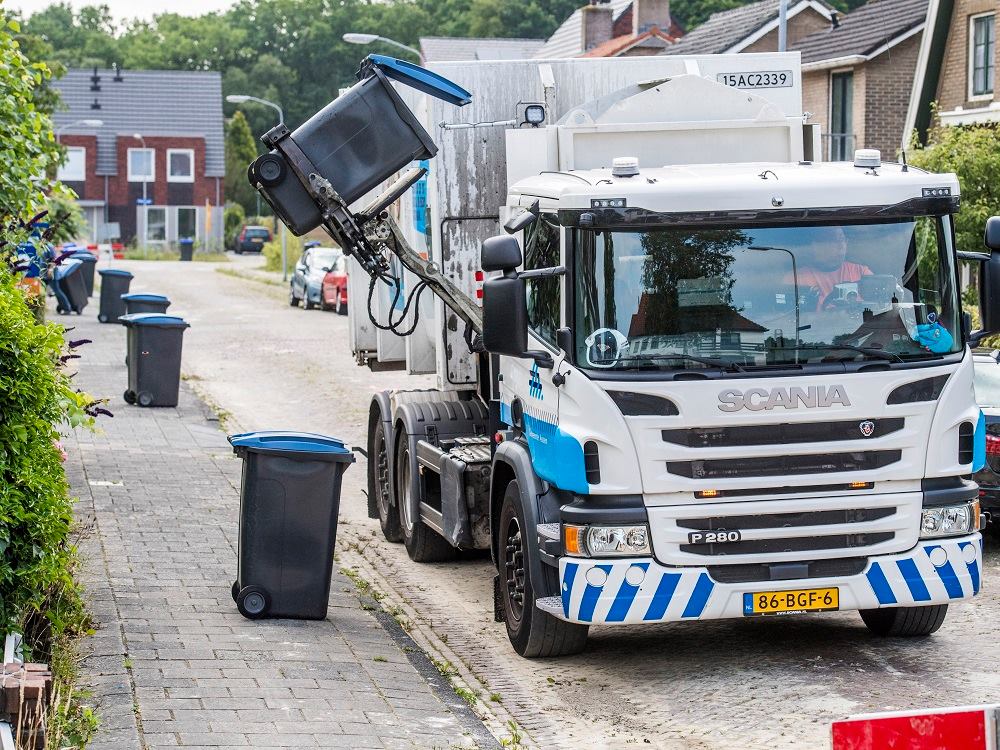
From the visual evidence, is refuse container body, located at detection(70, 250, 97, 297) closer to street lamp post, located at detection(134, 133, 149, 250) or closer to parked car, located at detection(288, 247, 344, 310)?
parked car, located at detection(288, 247, 344, 310)

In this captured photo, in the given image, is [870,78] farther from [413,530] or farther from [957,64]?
[413,530]

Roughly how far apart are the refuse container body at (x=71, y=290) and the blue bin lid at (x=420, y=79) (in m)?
24.4

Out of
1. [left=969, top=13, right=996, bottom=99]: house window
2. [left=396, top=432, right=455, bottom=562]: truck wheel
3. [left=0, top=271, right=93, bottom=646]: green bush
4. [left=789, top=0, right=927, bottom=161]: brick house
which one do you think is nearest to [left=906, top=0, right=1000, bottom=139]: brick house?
[left=969, top=13, right=996, bottom=99]: house window

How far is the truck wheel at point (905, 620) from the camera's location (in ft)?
27.3

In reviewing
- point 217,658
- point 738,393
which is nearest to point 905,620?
point 738,393

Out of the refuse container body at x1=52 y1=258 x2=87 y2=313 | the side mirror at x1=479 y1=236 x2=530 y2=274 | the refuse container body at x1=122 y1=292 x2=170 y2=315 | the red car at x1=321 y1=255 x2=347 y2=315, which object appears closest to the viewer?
the side mirror at x1=479 y1=236 x2=530 y2=274

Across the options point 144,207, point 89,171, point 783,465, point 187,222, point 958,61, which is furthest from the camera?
point 187,222

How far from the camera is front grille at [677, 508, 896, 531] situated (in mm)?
7500

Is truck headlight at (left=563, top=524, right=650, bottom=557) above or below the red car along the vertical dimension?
below

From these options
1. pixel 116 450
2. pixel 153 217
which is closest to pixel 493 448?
pixel 116 450

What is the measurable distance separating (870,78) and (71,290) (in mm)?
18636

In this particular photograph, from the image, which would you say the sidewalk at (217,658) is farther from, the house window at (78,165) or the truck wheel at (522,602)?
the house window at (78,165)

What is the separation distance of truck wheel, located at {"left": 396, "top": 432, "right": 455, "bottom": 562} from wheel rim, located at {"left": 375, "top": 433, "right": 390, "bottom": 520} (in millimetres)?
361

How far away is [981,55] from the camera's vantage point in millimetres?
29156
